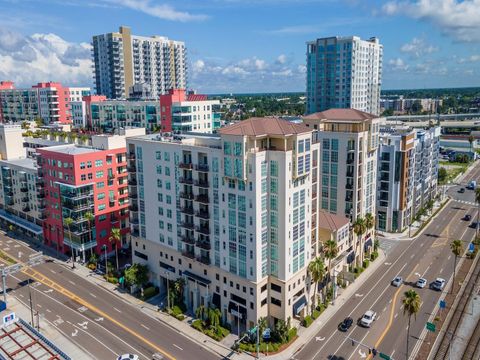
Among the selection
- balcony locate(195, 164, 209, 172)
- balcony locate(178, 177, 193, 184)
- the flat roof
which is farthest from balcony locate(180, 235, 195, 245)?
the flat roof

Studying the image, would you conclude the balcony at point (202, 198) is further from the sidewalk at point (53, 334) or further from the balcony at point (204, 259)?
the sidewalk at point (53, 334)

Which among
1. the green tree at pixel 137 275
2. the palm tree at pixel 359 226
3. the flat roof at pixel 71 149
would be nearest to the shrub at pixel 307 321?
the palm tree at pixel 359 226

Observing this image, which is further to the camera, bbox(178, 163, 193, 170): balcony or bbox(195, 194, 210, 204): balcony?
bbox(178, 163, 193, 170): balcony

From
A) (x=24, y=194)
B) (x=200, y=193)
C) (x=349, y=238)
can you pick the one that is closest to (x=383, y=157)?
(x=349, y=238)

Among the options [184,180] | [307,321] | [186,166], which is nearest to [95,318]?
[184,180]

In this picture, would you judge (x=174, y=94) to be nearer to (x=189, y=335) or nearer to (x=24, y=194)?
(x=24, y=194)

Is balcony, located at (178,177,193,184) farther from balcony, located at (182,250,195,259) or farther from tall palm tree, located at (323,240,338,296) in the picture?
tall palm tree, located at (323,240,338,296)

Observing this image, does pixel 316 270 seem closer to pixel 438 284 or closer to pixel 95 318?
pixel 438 284

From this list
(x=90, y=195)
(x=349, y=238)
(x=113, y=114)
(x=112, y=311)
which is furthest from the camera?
(x=113, y=114)
